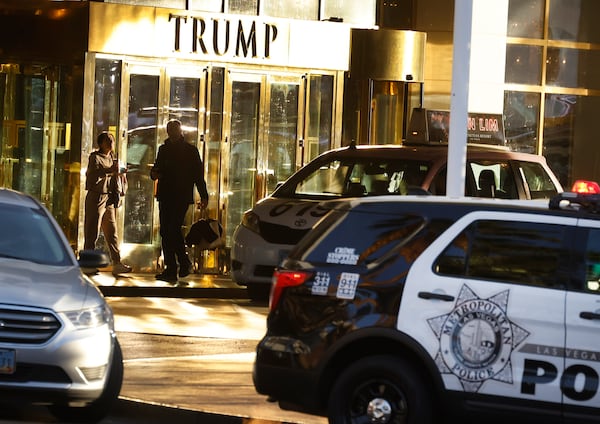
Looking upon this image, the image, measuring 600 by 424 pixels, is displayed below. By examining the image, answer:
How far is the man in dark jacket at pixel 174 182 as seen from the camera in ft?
62.1

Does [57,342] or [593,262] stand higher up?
[593,262]

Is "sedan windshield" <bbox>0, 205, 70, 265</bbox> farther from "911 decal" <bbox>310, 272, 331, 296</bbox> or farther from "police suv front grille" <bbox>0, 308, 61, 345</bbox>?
"911 decal" <bbox>310, 272, 331, 296</bbox>

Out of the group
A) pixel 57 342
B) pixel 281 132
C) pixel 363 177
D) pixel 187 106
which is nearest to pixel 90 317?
pixel 57 342

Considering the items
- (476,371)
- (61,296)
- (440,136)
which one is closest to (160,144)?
(440,136)

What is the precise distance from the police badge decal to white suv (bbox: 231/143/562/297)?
7.43 metres

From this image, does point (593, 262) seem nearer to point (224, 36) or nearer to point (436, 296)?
point (436, 296)

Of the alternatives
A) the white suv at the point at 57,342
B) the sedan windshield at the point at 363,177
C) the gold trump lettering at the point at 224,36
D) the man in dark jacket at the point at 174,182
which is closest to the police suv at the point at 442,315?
the white suv at the point at 57,342

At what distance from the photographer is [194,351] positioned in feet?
44.2

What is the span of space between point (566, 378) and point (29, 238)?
4.14m

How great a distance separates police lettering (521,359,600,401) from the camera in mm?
8320

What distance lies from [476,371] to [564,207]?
3.70 ft

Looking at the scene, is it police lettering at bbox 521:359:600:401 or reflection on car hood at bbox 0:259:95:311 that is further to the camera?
reflection on car hood at bbox 0:259:95:311

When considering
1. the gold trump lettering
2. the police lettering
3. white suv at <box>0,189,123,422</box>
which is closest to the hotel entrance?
the gold trump lettering

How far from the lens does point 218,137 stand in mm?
21031
